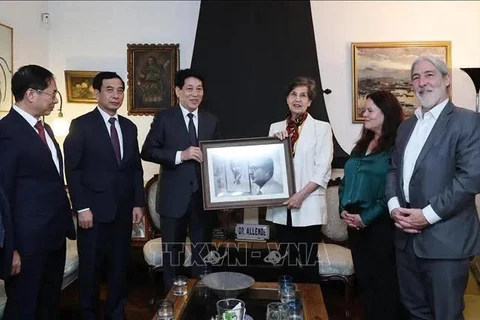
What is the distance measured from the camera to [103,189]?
2291 millimetres

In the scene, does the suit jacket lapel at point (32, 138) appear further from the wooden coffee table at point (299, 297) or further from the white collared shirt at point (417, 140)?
the white collared shirt at point (417, 140)

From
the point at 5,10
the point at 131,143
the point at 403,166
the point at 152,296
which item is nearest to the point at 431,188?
the point at 403,166

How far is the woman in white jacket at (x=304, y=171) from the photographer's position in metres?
2.38

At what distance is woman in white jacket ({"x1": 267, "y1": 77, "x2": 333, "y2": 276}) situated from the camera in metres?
2.38

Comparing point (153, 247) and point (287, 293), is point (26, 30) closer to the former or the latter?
point (153, 247)

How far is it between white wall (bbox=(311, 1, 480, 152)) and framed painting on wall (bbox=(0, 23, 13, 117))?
2405mm

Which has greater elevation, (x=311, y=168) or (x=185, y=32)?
(x=185, y=32)

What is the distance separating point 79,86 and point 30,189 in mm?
1975

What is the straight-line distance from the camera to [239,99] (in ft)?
10.9

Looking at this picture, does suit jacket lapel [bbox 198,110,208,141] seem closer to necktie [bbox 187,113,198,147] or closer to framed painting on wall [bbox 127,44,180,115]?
necktie [bbox 187,113,198,147]

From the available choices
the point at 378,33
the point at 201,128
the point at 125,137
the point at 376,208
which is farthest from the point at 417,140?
the point at 378,33

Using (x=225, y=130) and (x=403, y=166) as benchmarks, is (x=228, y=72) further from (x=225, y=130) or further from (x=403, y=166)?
(x=403, y=166)


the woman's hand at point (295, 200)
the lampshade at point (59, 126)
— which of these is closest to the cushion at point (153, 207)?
the lampshade at point (59, 126)

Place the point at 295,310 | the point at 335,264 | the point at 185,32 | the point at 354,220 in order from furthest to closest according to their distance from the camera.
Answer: the point at 185,32
the point at 335,264
the point at 354,220
the point at 295,310
